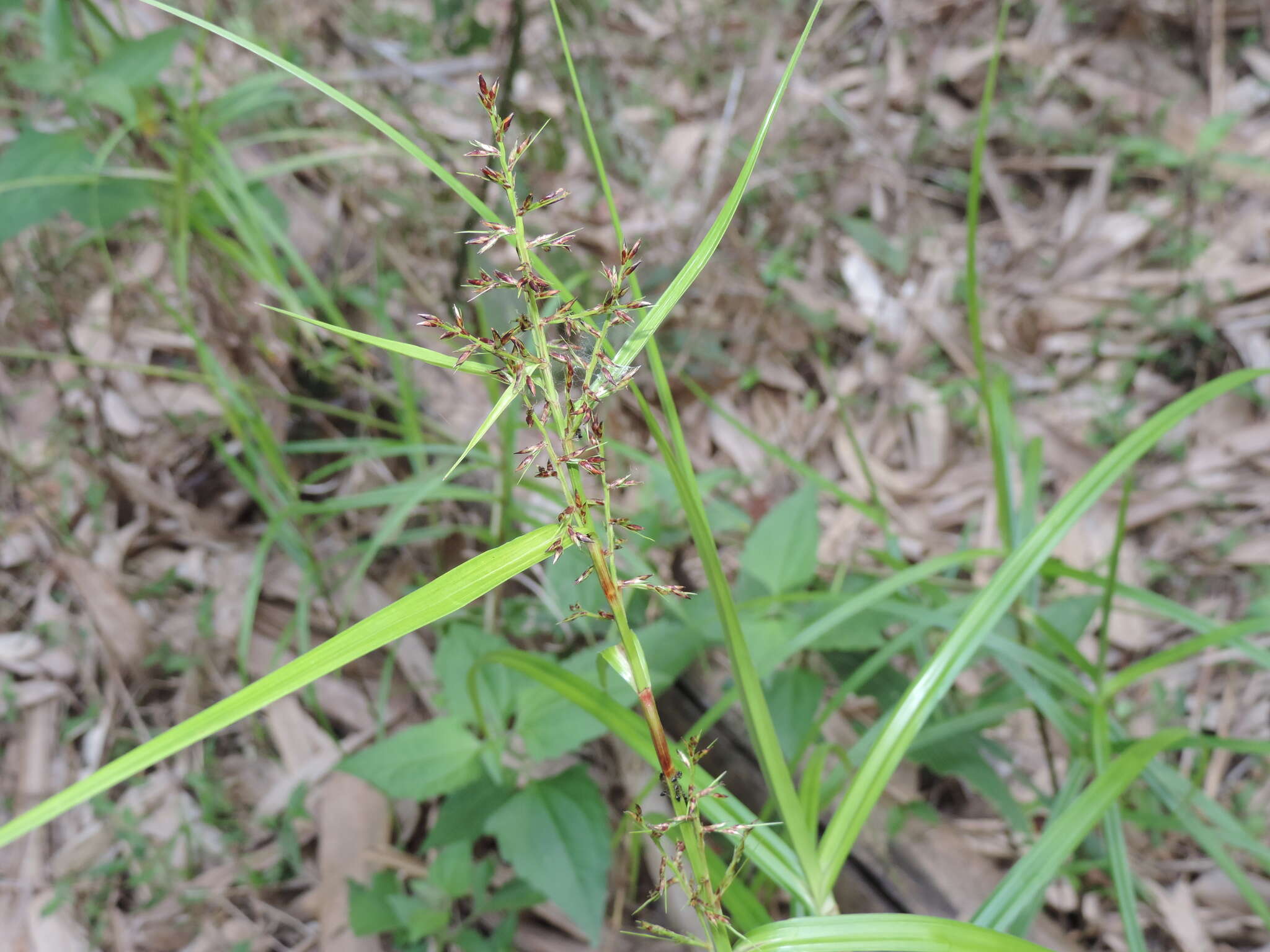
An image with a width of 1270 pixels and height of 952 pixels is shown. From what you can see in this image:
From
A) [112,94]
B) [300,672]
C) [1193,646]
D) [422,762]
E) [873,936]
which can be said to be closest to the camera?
[300,672]

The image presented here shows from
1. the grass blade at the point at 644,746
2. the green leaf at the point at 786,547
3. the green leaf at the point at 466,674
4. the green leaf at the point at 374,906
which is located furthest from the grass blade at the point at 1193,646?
the green leaf at the point at 374,906

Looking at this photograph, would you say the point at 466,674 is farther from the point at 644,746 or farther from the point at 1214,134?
the point at 1214,134

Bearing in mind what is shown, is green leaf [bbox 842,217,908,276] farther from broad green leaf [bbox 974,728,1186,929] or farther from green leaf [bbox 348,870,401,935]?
green leaf [bbox 348,870,401,935]

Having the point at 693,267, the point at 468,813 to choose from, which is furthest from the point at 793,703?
the point at 693,267

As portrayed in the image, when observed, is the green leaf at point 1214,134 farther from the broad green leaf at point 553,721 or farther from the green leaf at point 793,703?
the broad green leaf at point 553,721

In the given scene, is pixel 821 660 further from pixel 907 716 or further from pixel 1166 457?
pixel 1166 457

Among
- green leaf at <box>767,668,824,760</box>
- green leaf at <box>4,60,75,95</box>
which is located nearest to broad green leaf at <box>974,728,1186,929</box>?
green leaf at <box>767,668,824,760</box>

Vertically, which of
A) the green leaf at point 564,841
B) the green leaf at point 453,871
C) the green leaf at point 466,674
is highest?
the green leaf at point 466,674
